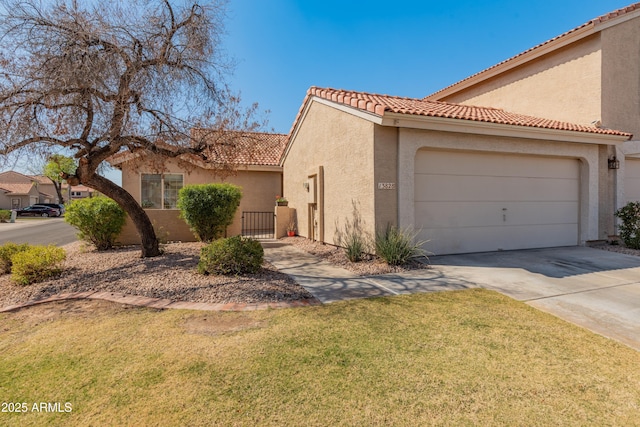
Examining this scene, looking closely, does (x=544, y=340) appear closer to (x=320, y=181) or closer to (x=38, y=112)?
(x=320, y=181)

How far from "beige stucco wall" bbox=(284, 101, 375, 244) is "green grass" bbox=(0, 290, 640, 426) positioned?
4.44 metres

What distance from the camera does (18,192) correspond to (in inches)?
2111

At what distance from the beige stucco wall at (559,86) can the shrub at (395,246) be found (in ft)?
27.9

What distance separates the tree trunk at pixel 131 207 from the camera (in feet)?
26.3

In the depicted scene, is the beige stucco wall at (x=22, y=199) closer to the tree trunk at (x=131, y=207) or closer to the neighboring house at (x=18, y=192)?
the neighboring house at (x=18, y=192)

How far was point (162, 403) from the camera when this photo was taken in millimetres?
2689

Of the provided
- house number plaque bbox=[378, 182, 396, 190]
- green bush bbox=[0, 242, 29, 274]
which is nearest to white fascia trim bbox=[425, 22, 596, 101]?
house number plaque bbox=[378, 182, 396, 190]

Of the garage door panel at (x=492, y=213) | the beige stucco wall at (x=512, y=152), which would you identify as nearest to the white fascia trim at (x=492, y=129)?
the beige stucco wall at (x=512, y=152)

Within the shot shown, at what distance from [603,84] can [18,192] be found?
73543mm

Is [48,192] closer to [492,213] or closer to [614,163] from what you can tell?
[492,213]

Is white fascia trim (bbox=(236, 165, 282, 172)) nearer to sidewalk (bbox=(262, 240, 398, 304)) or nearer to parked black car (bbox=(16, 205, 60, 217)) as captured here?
sidewalk (bbox=(262, 240, 398, 304))

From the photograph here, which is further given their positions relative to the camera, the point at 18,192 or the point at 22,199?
the point at 22,199

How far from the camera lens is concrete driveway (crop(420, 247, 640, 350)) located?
457 centimetres

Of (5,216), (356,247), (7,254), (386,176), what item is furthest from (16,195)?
(386,176)
